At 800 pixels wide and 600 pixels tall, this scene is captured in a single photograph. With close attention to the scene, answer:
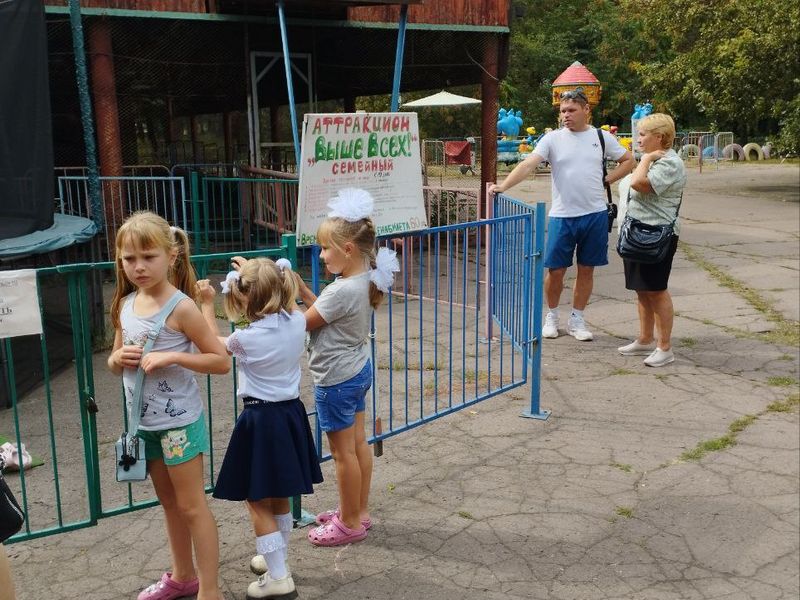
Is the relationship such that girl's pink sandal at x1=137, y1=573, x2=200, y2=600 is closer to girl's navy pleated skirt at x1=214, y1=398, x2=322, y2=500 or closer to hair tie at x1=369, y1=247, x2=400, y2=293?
girl's navy pleated skirt at x1=214, y1=398, x2=322, y2=500

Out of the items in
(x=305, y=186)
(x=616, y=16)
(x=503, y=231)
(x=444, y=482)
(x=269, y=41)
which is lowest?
(x=444, y=482)

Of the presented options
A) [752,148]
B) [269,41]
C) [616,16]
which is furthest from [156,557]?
[616,16]

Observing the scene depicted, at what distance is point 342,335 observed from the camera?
3361mm

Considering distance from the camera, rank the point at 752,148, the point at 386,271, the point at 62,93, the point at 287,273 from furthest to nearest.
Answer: the point at 752,148, the point at 62,93, the point at 386,271, the point at 287,273

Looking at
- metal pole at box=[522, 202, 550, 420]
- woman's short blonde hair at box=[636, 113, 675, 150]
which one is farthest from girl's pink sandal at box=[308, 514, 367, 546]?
woman's short blonde hair at box=[636, 113, 675, 150]

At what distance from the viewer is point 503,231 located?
5445mm

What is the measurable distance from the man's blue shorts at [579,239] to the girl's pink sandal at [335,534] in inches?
136

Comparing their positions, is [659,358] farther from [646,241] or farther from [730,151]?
[730,151]

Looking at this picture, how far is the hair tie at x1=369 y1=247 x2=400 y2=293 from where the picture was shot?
336 centimetres

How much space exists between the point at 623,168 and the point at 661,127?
894mm

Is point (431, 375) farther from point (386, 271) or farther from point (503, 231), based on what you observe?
point (386, 271)

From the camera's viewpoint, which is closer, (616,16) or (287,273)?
(287,273)

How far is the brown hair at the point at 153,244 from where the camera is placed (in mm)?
2801

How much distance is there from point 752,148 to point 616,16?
9.79 m
